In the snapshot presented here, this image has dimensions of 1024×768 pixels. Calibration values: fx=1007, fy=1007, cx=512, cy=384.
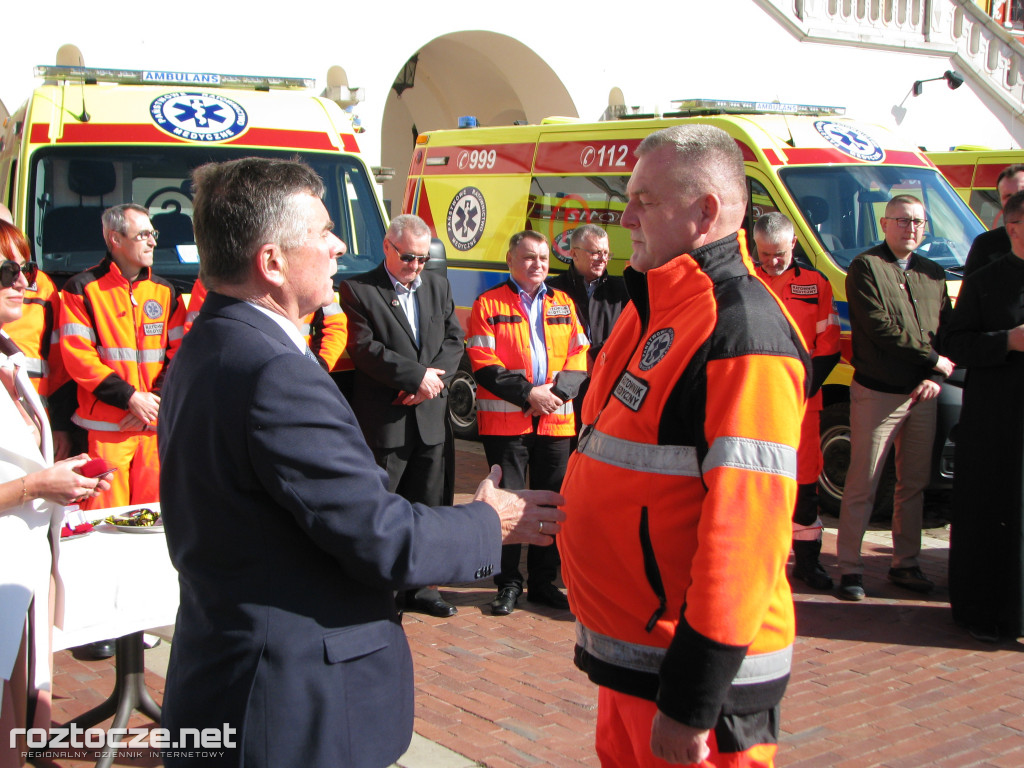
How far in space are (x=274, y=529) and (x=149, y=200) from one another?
16.4ft

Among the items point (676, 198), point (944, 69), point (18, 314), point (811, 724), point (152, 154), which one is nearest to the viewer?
point (676, 198)

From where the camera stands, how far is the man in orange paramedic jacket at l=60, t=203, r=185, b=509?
4805 mm

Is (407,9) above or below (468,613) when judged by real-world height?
above

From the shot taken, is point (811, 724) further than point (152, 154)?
No

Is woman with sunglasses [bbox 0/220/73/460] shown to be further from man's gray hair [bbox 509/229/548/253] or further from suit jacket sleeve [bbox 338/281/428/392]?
man's gray hair [bbox 509/229/548/253]

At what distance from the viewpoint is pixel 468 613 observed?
5.36 m

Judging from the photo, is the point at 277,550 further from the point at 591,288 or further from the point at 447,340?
the point at 591,288

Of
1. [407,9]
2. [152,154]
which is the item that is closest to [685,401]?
[152,154]

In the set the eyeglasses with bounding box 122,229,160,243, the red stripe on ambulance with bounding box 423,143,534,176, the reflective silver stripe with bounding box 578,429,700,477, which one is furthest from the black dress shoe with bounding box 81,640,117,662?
the red stripe on ambulance with bounding box 423,143,534,176

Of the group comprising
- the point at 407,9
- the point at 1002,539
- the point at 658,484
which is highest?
the point at 407,9

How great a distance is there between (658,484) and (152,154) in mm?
5269

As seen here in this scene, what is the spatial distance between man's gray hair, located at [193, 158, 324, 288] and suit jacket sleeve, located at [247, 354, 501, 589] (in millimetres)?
264

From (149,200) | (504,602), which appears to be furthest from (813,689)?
(149,200)

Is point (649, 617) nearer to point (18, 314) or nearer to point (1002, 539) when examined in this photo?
point (18, 314)
